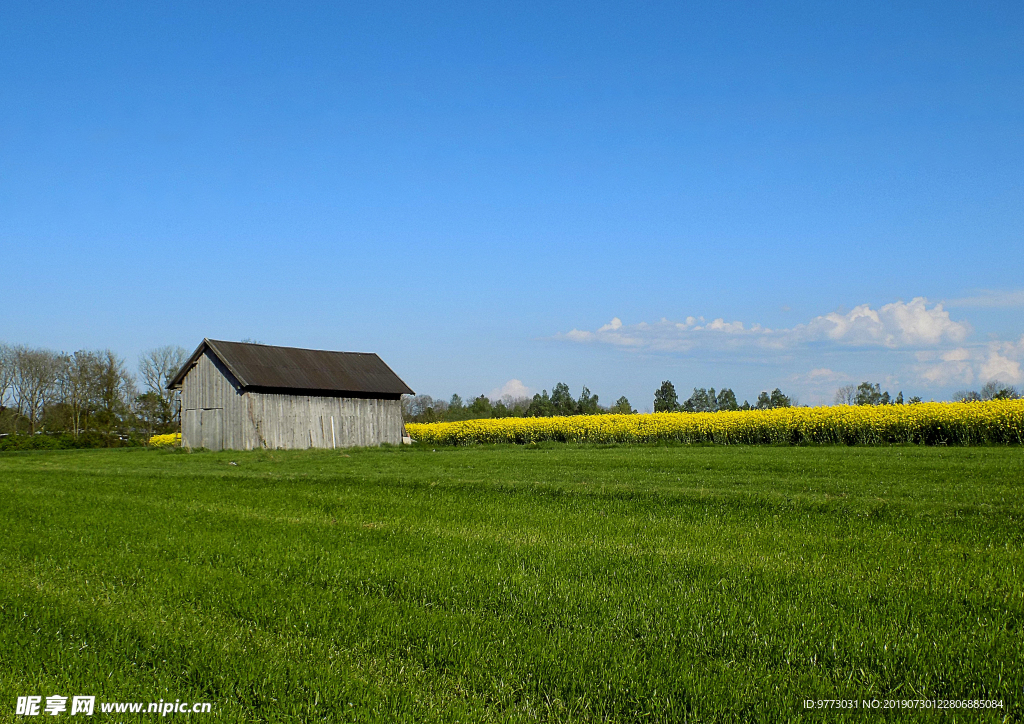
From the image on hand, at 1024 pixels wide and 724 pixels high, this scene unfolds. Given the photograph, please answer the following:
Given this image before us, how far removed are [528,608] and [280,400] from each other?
35639 mm

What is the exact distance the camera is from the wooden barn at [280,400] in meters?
38.6

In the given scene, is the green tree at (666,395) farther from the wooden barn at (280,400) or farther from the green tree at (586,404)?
the wooden barn at (280,400)

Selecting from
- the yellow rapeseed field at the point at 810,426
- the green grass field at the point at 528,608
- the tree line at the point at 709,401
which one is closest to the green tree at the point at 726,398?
the tree line at the point at 709,401

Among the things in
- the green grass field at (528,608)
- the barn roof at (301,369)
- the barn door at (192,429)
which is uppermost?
the barn roof at (301,369)

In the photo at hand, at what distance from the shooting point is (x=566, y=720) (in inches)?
169

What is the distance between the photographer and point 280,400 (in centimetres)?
3941

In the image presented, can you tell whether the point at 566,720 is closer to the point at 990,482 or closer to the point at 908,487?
the point at 908,487

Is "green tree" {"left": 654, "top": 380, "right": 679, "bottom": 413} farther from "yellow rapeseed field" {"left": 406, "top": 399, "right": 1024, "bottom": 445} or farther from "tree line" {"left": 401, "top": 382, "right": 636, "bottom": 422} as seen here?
"yellow rapeseed field" {"left": 406, "top": 399, "right": 1024, "bottom": 445}

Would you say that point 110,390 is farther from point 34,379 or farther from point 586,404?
point 586,404

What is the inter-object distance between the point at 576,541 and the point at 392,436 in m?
37.0

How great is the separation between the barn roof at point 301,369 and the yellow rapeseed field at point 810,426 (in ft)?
29.5

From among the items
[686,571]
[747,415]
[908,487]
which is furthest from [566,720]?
[747,415]

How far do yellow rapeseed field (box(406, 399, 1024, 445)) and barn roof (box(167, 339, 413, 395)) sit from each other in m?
8.99

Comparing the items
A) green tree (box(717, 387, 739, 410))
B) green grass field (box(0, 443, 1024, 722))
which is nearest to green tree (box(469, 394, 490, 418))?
green tree (box(717, 387, 739, 410))
